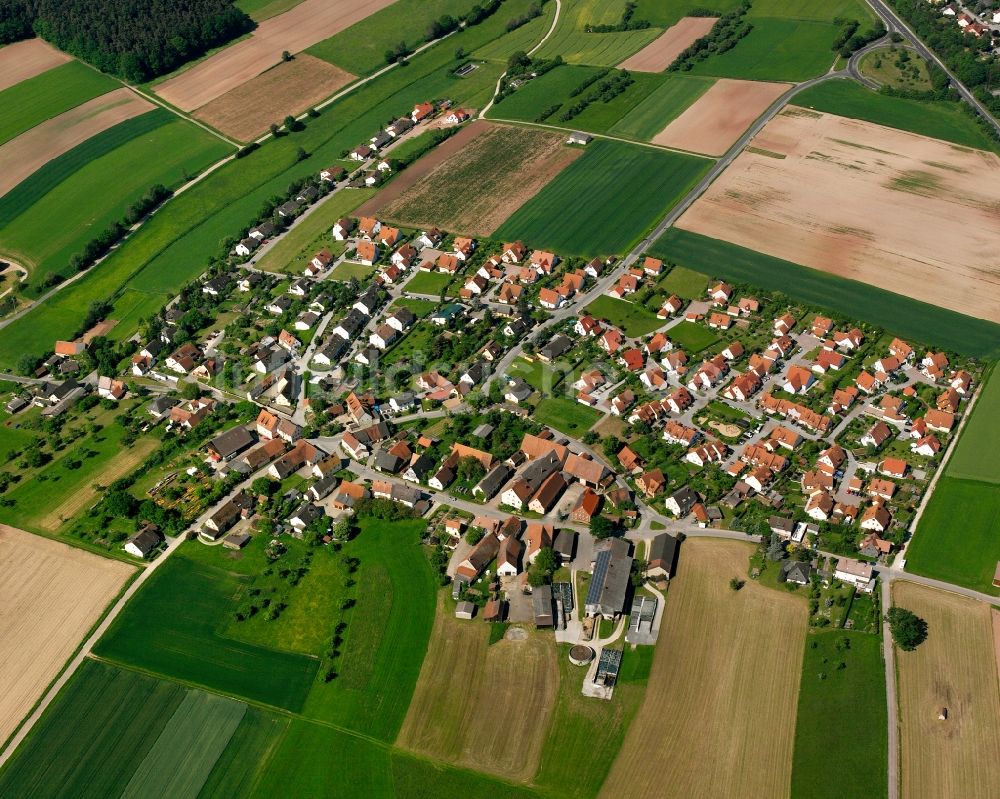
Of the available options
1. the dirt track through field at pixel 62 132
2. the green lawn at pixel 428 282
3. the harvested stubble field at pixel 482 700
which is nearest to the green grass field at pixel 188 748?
the harvested stubble field at pixel 482 700

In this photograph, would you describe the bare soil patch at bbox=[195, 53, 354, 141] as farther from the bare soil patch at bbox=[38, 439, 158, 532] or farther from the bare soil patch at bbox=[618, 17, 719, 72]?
the bare soil patch at bbox=[38, 439, 158, 532]

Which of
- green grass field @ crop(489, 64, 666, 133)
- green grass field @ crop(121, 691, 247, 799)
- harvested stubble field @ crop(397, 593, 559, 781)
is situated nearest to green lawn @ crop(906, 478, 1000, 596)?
harvested stubble field @ crop(397, 593, 559, 781)

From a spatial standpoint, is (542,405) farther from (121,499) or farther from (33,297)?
(33,297)

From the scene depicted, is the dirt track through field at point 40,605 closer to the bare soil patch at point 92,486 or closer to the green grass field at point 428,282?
the bare soil patch at point 92,486

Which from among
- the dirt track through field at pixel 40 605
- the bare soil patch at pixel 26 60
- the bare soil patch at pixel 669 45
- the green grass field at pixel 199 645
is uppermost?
the bare soil patch at pixel 669 45

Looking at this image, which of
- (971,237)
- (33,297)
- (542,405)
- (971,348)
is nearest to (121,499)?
(542,405)

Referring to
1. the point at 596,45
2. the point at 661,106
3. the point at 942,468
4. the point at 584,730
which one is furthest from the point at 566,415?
the point at 596,45
